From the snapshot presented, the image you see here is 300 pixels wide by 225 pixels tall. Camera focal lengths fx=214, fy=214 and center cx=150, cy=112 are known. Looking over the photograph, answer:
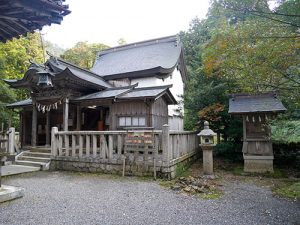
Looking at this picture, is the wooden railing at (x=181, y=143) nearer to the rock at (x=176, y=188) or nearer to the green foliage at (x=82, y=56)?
the rock at (x=176, y=188)

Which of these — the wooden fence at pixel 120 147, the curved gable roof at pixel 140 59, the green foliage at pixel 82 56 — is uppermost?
the green foliage at pixel 82 56

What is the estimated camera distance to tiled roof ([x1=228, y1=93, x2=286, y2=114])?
8072 mm

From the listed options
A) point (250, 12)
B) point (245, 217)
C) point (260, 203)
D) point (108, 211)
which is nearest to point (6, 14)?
point (108, 211)

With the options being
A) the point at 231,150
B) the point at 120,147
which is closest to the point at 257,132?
the point at 231,150

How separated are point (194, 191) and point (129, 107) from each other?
6159 mm

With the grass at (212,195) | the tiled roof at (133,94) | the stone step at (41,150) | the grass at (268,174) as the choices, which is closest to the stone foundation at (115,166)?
the grass at (212,195)

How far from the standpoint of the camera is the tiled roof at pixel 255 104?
8.07 meters

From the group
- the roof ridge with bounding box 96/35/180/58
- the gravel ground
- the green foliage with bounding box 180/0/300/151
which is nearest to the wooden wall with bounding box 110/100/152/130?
the gravel ground

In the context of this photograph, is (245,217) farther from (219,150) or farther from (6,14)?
(219,150)

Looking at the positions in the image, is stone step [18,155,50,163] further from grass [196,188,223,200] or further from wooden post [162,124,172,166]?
grass [196,188,223,200]

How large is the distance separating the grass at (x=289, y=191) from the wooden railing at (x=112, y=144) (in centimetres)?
325

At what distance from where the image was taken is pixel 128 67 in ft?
52.8

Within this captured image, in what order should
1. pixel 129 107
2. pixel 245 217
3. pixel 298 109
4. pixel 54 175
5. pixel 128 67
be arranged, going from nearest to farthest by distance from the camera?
pixel 245 217 < pixel 298 109 < pixel 54 175 < pixel 129 107 < pixel 128 67

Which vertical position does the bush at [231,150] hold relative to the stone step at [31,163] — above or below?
above
